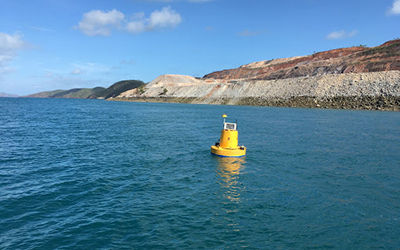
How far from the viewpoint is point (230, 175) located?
17.1 meters

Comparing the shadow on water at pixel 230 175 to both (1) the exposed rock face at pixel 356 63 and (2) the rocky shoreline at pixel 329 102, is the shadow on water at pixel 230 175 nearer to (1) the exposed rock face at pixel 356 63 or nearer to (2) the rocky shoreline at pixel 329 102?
(2) the rocky shoreline at pixel 329 102

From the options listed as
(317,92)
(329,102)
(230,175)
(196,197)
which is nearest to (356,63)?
(317,92)

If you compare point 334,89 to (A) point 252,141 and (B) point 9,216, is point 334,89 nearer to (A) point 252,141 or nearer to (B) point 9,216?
(A) point 252,141

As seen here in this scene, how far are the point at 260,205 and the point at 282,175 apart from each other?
539 centimetres

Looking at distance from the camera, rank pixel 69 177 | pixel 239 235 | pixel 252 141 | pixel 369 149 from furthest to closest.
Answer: pixel 252 141 → pixel 369 149 → pixel 69 177 → pixel 239 235

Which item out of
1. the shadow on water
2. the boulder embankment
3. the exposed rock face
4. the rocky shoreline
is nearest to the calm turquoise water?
the shadow on water

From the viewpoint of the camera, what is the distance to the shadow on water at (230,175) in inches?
539

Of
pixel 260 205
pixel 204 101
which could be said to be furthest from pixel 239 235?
pixel 204 101

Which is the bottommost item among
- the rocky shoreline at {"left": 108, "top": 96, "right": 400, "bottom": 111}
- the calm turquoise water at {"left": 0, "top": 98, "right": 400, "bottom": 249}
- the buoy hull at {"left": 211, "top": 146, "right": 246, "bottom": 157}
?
the calm turquoise water at {"left": 0, "top": 98, "right": 400, "bottom": 249}

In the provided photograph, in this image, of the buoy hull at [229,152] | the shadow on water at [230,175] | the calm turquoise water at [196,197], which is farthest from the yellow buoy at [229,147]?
the calm turquoise water at [196,197]

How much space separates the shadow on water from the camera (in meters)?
13.7

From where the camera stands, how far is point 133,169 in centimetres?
1816

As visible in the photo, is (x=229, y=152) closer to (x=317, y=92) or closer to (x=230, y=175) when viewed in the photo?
(x=230, y=175)

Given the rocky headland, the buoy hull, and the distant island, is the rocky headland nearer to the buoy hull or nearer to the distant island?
the distant island
